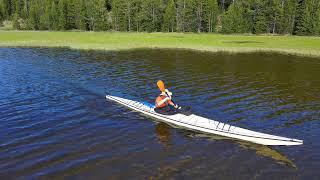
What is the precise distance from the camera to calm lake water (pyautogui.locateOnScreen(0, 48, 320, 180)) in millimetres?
14719

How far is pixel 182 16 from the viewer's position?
122 metres

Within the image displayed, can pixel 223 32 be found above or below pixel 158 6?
below

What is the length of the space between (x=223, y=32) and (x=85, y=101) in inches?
3662

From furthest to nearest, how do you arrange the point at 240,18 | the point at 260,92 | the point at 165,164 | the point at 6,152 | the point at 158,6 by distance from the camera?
the point at 158,6, the point at 240,18, the point at 260,92, the point at 6,152, the point at 165,164

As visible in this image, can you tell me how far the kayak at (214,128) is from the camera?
1644 centimetres

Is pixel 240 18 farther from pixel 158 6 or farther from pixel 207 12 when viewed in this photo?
pixel 158 6

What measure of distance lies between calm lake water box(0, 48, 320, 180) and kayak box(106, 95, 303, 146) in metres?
0.35

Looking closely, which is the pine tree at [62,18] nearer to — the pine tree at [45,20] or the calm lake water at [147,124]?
the pine tree at [45,20]

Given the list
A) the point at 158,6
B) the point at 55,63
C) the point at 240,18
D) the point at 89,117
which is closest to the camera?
the point at 89,117

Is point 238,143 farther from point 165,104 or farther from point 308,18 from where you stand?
point 308,18

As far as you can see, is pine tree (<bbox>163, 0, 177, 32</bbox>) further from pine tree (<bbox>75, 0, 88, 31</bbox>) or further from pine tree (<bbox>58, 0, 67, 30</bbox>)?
pine tree (<bbox>58, 0, 67, 30</bbox>)

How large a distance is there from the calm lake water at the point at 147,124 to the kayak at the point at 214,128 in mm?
347

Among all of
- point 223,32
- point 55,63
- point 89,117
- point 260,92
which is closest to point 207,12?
point 223,32

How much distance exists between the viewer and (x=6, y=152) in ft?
53.4
